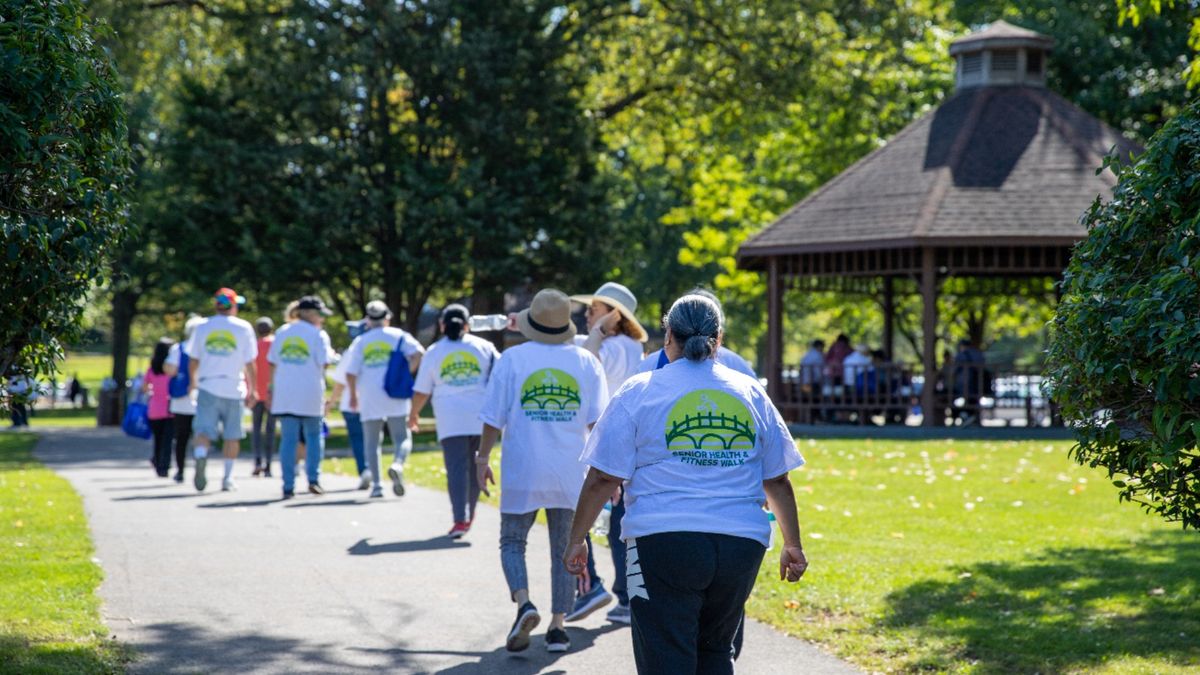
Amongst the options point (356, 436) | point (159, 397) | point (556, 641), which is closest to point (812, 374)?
point (356, 436)

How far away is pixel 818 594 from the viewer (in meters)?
8.70

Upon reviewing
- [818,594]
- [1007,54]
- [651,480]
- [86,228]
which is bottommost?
[818,594]

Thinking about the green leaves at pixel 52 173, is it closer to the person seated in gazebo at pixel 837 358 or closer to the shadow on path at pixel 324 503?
the shadow on path at pixel 324 503

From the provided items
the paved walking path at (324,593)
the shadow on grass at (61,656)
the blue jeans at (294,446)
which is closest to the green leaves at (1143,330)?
the paved walking path at (324,593)

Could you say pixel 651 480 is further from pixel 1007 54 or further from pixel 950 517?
pixel 1007 54

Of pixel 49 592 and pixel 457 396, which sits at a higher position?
pixel 457 396

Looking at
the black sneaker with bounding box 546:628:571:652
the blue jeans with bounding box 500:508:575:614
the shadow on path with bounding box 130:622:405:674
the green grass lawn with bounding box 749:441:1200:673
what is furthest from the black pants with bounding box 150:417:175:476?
the black sneaker with bounding box 546:628:571:652

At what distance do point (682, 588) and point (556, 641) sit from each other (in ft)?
8.44

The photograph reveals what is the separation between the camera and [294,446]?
555 inches

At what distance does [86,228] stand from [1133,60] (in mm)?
30430

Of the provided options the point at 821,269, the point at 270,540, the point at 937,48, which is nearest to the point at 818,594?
the point at 270,540

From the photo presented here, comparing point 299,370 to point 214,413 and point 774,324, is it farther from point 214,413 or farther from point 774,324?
point 774,324

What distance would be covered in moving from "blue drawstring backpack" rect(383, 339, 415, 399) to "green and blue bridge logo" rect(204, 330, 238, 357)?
179cm

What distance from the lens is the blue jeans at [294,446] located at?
14.0 m
